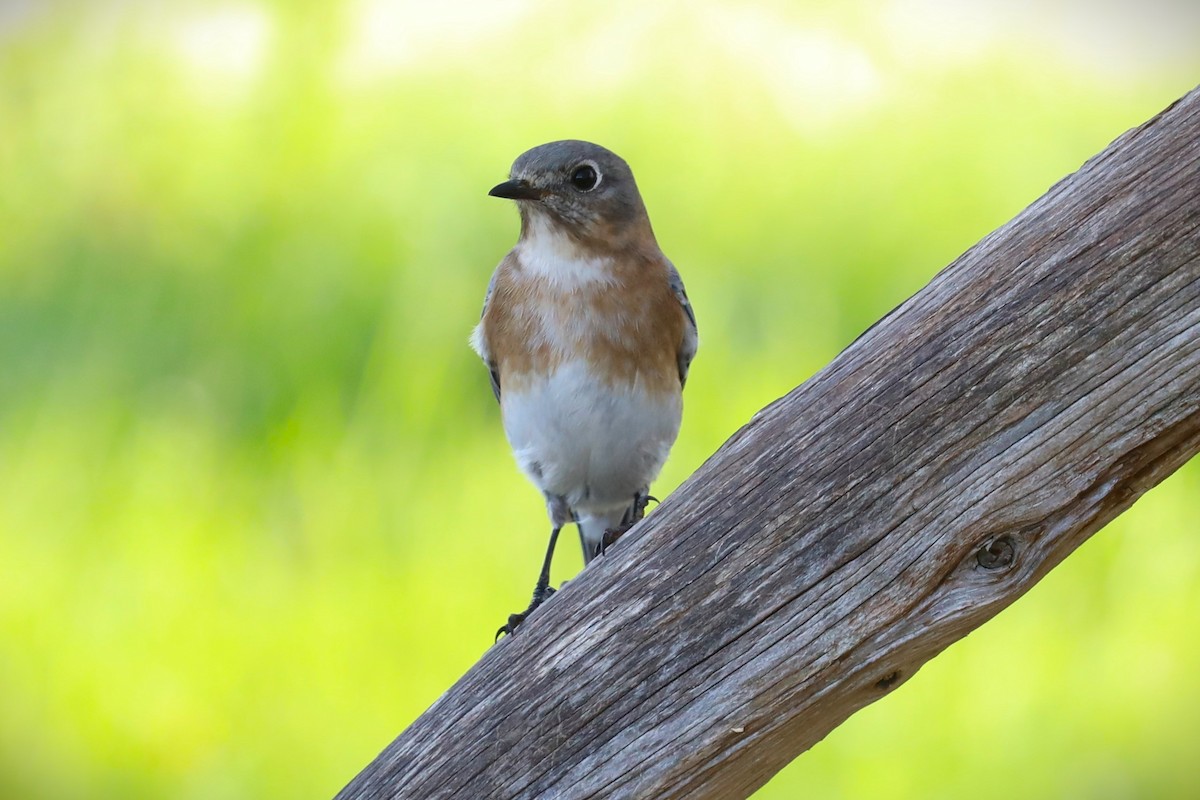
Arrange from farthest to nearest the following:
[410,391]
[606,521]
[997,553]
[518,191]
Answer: [410,391] → [606,521] → [518,191] → [997,553]

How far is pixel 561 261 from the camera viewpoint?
8.21ft

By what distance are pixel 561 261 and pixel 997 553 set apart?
4.09 feet

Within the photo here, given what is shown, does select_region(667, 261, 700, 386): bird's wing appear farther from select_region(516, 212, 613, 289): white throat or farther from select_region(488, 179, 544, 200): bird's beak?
select_region(488, 179, 544, 200): bird's beak

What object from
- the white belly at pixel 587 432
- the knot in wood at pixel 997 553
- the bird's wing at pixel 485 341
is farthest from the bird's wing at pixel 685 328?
the knot in wood at pixel 997 553

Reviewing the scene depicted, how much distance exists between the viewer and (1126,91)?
135 inches

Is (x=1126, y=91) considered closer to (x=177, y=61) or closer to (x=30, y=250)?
(x=177, y=61)

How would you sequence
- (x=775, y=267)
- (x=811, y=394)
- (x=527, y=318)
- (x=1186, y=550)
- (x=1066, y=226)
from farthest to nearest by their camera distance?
(x=775, y=267) < (x=1186, y=550) < (x=527, y=318) < (x=811, y=394) < (x=1066, y=226)

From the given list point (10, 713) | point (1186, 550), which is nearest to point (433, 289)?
point (10, 713)

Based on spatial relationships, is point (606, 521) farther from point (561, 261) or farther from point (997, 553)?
point (997, 553)

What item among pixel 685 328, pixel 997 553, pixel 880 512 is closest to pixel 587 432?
pixel 685 328

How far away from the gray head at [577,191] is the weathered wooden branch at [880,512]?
91cm

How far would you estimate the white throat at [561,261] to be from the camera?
8.16 ft

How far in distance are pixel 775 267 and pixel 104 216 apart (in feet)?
7.16

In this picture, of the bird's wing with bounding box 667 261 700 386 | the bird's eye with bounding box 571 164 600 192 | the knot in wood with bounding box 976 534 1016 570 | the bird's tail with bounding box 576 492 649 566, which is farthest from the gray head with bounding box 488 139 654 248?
A: the knot in wood with bounding box 976 534 1016 570
